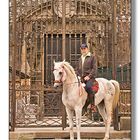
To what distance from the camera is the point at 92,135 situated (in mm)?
6258

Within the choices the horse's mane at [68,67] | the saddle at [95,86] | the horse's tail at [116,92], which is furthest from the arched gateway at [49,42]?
the horse's mane at [68,67]

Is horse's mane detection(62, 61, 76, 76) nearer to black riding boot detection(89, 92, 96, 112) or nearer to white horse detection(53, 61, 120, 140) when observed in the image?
white horse detection(53, 61, 120, 140)

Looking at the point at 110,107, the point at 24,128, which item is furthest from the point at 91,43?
the point at 24,128

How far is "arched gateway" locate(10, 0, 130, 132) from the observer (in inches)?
257

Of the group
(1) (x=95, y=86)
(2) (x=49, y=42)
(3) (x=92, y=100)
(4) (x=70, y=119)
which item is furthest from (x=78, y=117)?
(2) (x=49, y=42)

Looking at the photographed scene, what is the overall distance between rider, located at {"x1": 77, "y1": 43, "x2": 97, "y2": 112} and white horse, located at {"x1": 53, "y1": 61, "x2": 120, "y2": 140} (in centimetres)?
6

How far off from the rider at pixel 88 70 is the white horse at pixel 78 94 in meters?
0.06

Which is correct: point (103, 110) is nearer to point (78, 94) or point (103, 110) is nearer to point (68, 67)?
point (78, 94)

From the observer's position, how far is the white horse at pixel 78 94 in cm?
595

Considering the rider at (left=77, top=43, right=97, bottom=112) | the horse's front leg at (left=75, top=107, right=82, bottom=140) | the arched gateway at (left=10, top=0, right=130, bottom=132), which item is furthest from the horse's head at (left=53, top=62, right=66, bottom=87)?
the arched gateway at (left=10, top=0, right=130, bottom=132)

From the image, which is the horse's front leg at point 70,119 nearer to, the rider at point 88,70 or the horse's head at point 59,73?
the rider at point 88,70

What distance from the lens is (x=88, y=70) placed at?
20.0 feet

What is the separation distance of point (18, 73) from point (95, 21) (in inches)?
40.1
